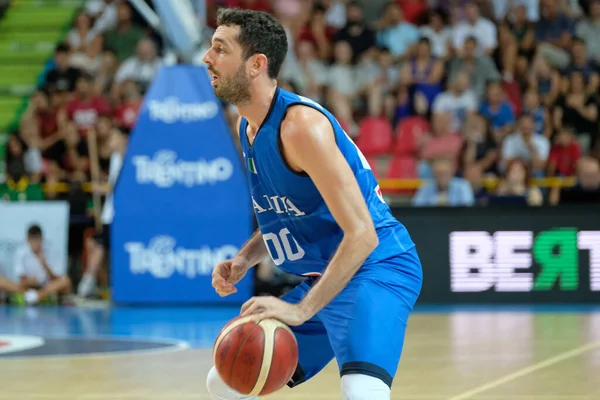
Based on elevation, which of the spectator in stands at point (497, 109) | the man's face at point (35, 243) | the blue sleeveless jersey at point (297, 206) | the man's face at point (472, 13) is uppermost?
the man's face at point (472, 13)

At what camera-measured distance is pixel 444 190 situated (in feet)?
39.3

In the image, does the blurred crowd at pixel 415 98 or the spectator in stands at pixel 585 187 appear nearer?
the spectator in stands at pixel 585 187

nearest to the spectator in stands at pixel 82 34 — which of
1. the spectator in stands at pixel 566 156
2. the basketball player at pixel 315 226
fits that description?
the spectator in stands at pixel 566 156

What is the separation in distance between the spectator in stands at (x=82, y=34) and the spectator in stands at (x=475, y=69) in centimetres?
593

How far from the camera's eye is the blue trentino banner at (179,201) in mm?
11797

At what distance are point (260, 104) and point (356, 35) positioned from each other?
1117 centimetres

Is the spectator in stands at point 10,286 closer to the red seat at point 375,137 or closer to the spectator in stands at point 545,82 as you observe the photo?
the red seat at point 375,137

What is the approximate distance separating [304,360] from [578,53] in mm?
10315

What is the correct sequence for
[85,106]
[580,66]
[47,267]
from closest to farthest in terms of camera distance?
1. [47,267]
2. [580,66]
3. [85,106]

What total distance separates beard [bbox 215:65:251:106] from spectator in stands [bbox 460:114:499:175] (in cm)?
879

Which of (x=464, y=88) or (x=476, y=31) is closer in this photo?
(x=464, y=88)

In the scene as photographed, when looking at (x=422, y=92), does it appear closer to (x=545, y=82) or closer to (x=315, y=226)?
(x=545, y=82)

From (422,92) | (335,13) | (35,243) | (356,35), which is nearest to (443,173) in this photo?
(422,92)

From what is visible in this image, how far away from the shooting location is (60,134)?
14.8 meters
